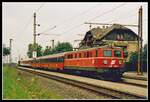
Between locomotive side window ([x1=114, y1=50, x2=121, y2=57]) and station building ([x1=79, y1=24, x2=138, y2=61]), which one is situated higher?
station building ([x1=79, y1=24, x2=138, y2=61])

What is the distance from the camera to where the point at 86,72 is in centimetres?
3300

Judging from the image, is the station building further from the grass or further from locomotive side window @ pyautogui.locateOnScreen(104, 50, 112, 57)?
the grass

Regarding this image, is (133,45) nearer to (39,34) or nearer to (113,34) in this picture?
(113,34)

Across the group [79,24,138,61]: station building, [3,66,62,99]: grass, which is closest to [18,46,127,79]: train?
[3,66,62,99]: grass

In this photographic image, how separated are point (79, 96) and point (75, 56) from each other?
1869 centimetres

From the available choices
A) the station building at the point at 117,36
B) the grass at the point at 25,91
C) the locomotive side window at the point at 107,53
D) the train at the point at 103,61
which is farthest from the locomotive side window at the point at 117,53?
the station building at the point at 117,36

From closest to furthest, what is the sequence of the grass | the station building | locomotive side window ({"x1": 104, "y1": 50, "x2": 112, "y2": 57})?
the grass → locomotive side window ({"x1": 104, "y1": 50, "x2": 112, "y2": 57}) → the station building

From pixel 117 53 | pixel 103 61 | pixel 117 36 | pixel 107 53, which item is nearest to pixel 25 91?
pixel 103 61

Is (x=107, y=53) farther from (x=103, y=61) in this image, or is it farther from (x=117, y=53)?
(x=117, y=53)

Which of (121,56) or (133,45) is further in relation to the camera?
(133,45)

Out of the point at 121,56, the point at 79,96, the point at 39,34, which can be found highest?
the point at 39,34

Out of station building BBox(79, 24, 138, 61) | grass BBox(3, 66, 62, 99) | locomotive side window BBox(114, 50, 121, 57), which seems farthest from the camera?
station building BBox(79, 24, 138, 61)

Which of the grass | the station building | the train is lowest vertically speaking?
the grass

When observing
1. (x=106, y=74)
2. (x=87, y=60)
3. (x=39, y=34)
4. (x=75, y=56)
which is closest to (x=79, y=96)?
(x=106, y=74)
